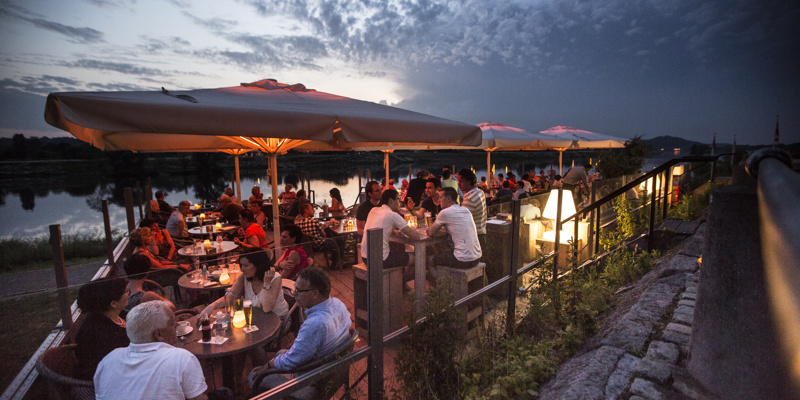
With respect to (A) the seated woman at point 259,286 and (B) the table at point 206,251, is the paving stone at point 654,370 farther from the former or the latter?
(B) the table at point 206,251

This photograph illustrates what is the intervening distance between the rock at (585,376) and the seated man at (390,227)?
6.81 feet

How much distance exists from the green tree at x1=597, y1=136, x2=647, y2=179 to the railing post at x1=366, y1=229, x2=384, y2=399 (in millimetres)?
10141

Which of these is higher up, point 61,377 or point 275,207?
point 275,207

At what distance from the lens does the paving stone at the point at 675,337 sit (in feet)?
7.97

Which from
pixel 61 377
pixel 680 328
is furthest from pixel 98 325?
pixel 680 328

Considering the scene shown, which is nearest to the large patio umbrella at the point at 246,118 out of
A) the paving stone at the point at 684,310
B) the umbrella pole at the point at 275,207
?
the umbrella pole at the point at 275,207

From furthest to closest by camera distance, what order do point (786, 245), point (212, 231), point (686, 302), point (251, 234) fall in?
point (212, 231)
point (251, 234)
point (686, 302)
point (786, 245)

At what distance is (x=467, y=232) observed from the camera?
4.48 m

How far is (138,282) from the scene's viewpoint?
269 cm

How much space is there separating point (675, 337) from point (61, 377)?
408cm

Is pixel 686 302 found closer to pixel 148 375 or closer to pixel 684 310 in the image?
pixel 684 310

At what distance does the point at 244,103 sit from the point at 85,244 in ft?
49.7

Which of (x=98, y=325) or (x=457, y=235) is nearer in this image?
(x=98, y=325)

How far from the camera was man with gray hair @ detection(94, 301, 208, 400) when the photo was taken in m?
2.12
